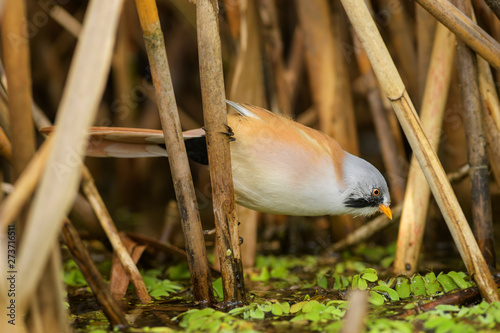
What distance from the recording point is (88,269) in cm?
205

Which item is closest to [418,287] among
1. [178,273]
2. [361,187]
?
[361,187]

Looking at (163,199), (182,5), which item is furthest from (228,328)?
(163,199)

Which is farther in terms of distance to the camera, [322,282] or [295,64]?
[295,64]

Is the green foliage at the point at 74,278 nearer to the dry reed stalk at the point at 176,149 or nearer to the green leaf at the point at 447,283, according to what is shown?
the dry reed stalk at the point at 176,149

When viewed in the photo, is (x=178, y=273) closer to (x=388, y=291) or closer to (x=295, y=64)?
(x=388, y=291)

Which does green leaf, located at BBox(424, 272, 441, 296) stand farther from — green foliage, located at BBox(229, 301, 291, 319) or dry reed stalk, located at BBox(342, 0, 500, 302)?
green foliage, located at BBox(229, 301, 291, 319)

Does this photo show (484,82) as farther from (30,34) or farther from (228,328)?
(30,34)

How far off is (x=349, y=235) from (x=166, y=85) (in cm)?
243

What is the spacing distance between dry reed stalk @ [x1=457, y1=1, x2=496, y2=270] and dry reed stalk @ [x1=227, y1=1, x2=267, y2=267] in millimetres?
1458

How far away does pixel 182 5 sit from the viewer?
16.1 feet

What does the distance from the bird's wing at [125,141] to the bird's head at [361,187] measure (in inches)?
35.2

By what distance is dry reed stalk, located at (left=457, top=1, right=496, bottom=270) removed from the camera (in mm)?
2881

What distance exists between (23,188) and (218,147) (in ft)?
3.21

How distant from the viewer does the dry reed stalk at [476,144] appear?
2881mm
